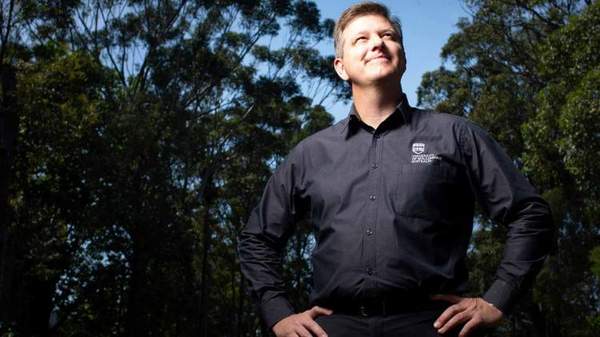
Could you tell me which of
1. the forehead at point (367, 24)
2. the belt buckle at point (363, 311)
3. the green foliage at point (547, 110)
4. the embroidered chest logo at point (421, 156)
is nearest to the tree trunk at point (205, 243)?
the green foliage at point (547, 110)

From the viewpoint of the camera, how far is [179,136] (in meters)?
23.5

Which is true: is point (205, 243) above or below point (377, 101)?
above

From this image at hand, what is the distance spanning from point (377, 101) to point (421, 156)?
306 mm

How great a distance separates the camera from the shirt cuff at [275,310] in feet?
8.98

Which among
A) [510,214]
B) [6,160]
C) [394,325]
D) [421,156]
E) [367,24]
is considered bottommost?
[394,325]

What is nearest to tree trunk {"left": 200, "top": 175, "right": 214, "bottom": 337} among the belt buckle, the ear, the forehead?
the ear

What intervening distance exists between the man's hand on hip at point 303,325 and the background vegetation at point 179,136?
10031mm

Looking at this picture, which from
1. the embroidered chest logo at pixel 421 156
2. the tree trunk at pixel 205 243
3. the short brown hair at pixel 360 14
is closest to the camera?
the embroidered chest logo at pixel 421 156

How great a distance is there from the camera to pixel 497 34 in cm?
2509

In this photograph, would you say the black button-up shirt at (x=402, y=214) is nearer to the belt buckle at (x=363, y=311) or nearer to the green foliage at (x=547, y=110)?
the belt buckle at (x=363, y=311)

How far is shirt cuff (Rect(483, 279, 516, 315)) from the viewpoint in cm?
253

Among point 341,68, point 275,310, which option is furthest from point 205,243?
point 275,310

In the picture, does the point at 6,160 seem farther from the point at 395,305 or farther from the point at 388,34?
the point at 395,305

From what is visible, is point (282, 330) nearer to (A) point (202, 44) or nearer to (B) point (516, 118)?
(B) point (516, 118)
